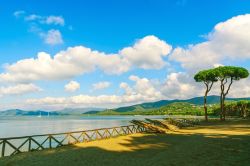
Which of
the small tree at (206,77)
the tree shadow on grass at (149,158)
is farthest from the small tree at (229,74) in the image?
the tree shadow on grass at (149,158)

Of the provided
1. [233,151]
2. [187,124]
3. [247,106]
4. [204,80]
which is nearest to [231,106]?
[247,106]

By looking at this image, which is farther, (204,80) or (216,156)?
(204,80)

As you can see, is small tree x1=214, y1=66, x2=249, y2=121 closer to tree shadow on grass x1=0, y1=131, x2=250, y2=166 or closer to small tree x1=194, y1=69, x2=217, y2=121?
small tree x1=194, y1=69, x2=217, y2=121

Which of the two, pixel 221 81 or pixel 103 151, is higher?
pixel 221 81

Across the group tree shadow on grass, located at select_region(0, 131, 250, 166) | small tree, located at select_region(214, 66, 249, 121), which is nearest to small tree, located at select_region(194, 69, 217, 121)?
small tree, located at select_region(214, 66, 249, 121)

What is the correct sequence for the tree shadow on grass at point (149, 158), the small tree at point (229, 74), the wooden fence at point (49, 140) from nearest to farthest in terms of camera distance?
the tree shadow on grass at point (149, 158), the wooden fence at point (49, 140), the small tree at point (229, 74)

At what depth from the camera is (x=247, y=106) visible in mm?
103312

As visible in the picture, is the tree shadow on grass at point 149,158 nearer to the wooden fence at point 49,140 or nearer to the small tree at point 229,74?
the wooden fence at point 49,140

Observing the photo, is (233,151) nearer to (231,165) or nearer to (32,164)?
(231,165)

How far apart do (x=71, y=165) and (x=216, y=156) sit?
8812 mm

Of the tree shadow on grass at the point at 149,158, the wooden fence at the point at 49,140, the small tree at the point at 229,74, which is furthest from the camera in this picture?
the small tree at the point at 229,74

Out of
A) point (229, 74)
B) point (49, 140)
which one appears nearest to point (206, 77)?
point (229, 74)

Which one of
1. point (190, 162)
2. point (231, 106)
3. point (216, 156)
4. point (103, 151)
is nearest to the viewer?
point (190, 162)

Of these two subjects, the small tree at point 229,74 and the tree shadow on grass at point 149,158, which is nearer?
the tree shadow on grass at point 149,158
